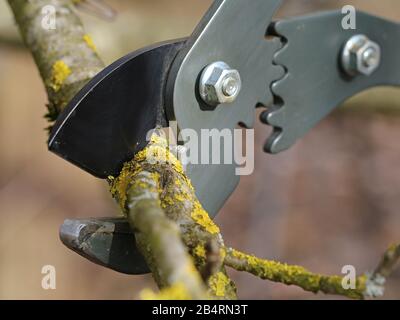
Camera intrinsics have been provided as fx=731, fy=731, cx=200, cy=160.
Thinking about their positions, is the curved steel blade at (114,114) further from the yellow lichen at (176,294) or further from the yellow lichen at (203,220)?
the yellow lichen at (176,294)

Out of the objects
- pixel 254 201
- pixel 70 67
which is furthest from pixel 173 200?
pixel 254 201

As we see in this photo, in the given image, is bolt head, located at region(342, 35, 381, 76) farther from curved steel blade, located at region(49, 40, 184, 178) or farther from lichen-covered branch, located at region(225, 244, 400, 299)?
lichen-covered branch, located at region(225, 244, 400, 299)

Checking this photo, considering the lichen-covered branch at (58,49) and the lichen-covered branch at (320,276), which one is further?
the lichen-covered branch at (58,49)

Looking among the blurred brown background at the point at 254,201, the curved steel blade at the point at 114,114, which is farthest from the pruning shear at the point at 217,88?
the blurred brown background at the point at 254,201

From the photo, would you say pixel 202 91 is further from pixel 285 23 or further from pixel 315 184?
pixel 315 184

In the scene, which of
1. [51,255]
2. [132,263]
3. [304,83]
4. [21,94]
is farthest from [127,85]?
[21,94]

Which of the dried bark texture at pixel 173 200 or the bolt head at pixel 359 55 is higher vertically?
the bolt head at pixel 359 55
